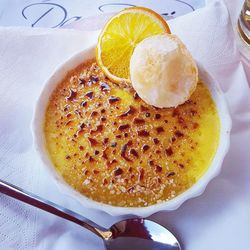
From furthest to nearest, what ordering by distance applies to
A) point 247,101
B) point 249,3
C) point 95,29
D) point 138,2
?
point 138,2 → point 95,29 → point 249,3 → point 247,101

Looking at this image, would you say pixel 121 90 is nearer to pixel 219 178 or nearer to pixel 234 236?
pixel 219 178

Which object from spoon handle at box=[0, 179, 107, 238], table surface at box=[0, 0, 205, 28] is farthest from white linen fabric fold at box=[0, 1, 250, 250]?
table surface at box=[0, 0, 205, 28]

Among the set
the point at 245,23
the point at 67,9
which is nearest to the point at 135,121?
the point at 245,23

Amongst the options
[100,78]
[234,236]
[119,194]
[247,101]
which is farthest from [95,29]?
[234,236]

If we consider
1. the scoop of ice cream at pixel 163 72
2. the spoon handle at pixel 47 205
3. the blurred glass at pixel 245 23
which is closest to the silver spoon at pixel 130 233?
the spoon handle at pixel 47 205

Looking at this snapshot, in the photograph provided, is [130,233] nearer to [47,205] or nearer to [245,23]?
[47,205]

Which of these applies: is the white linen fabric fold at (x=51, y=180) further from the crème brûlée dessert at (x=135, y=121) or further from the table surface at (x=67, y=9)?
the table surface at (x=67, y=9)
